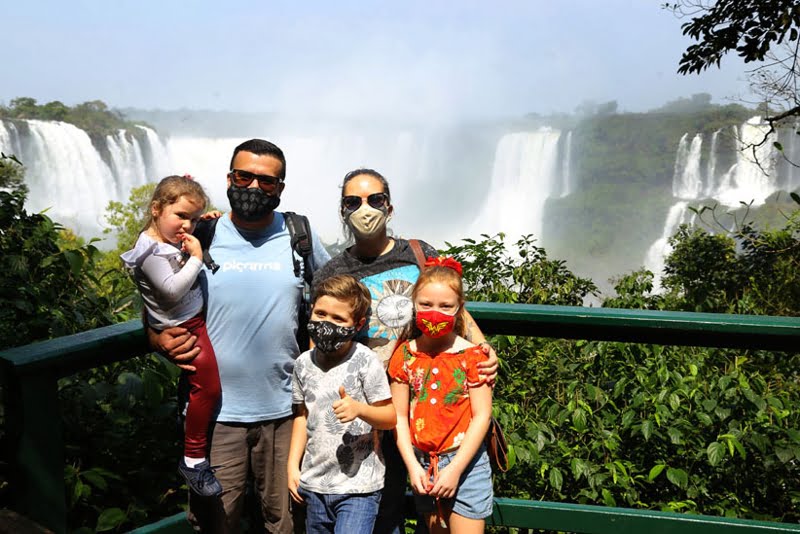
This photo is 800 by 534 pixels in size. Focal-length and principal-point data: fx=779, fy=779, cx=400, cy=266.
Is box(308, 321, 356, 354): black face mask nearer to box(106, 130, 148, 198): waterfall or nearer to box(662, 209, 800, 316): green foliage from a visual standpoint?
box(662, 209, 800, 316): green foliage

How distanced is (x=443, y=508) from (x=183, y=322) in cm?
81

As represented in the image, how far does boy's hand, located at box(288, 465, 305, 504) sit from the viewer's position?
Result: 1.98m

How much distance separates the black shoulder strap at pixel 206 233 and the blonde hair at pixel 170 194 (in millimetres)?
48

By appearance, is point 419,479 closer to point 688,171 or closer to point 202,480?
point 202,480

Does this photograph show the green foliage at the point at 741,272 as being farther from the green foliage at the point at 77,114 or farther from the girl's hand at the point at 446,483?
the green foliage at the point at 77,114

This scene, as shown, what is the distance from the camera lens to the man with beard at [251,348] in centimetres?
203

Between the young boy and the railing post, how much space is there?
0.59 metres

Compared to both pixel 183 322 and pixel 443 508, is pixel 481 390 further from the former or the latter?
pixel 183 322

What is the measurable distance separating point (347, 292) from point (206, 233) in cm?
45

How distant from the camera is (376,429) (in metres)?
1.99

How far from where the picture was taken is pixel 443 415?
198cm

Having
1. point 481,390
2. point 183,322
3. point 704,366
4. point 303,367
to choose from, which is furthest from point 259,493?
point 704,366

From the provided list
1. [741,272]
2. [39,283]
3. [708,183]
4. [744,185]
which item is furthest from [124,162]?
[39,283]

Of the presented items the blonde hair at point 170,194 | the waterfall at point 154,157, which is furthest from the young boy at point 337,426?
the waterfall at point 154,157
